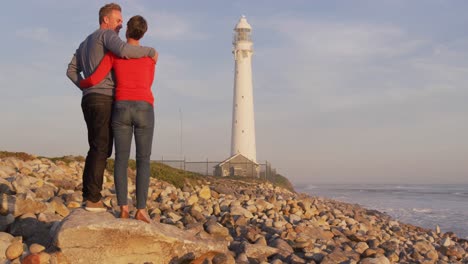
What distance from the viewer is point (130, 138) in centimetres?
478

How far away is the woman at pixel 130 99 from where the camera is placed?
4605 mm

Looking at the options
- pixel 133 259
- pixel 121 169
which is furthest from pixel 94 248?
pixel 121 169

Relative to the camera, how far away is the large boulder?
461cm

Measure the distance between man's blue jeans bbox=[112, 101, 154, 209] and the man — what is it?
0.48 feet

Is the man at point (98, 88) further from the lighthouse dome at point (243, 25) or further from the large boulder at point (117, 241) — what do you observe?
the lighthouse dome at point (243, 25)

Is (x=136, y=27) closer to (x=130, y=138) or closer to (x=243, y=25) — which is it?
(x=130, y=138)

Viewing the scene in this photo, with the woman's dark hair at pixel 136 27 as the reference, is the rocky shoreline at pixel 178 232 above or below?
below

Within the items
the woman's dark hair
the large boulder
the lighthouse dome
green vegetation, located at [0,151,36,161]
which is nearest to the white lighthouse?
the lighthouse dome

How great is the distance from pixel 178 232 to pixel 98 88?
1.74 meters

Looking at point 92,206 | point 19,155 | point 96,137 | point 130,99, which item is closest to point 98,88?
point 130,99

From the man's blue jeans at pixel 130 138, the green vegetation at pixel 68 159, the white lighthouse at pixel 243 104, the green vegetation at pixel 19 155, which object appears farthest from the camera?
the white lighthouse at pixel 243 104

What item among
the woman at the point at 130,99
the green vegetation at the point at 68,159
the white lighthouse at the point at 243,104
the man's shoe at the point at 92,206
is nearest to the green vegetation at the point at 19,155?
the green vegetation at the point at 68,159

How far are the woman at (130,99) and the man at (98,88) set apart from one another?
3.4 inches

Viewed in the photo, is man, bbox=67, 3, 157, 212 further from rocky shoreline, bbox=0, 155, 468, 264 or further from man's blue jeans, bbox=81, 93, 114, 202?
rocky shoreline, bbox=0, 155, 468, 264
